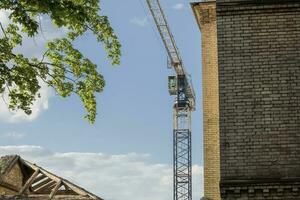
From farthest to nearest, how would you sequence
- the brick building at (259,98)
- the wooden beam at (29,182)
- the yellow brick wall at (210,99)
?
the wooden beam at (29,182)
the yellow brick wall at (210,99)
the brick building at (259,98)

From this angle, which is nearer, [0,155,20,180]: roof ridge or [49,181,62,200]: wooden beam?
[49,181,62,200]: wooden beam

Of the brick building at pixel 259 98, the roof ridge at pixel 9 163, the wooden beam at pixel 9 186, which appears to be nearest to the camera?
the brick building at pixel 259 98

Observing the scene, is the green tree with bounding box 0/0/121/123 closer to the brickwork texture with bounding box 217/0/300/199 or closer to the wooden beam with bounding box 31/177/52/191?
the brickwork texture with bounding box 217/0/300/199

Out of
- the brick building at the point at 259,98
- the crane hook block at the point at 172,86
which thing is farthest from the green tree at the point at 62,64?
the crane hook block at the point at 172,86

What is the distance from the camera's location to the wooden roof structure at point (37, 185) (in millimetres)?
22406

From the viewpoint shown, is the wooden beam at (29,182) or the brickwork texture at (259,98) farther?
the wooden beam at (29,182)

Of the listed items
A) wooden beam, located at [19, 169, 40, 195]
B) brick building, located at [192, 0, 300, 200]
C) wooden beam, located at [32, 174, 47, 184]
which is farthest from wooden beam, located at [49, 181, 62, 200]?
brick building, located at [192, 0, 300, 200]

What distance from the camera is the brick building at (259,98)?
10383mm

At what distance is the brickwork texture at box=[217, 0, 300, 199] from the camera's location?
10.4 meters

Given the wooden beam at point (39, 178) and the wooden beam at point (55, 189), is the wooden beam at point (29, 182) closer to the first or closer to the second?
the wooden beam at point (39, 178)

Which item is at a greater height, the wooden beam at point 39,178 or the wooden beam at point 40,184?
the wooden beam at point 39,178

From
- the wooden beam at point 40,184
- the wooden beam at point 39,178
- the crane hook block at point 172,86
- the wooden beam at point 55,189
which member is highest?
the crane hook block at point 172,86

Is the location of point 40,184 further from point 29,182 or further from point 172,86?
point 172,86

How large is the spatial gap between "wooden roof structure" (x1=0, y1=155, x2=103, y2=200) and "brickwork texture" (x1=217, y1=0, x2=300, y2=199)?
12.4m
